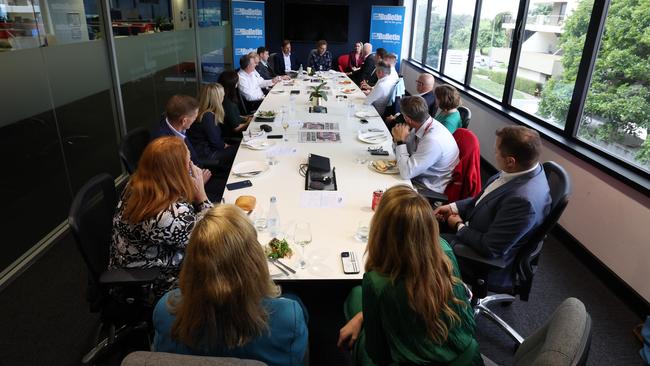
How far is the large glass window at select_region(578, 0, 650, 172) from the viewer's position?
10.2ft

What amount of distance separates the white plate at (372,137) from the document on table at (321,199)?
1.16 metres

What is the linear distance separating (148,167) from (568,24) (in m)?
4.12

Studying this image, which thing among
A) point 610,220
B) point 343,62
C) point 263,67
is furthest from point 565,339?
point 343,62

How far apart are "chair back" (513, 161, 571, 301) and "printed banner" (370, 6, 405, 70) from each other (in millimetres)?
8600

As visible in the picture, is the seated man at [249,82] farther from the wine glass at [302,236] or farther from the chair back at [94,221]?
the wine glass at [302,236]

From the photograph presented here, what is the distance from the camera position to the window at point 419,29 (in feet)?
32.8

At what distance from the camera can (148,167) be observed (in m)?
1.90

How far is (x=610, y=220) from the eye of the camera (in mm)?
3082

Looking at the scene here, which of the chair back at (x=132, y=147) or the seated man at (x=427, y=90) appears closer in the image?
the chair back at (x=132, y=147)

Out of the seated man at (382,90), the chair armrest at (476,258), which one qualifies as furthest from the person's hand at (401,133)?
the seated man at (382,90)

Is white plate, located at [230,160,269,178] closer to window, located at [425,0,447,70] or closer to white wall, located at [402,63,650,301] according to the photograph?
white wall, located at [402,63,650,301]

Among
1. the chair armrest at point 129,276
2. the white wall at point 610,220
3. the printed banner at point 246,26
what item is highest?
the printed banner at point 246,26

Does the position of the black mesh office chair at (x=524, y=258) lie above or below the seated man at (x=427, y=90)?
below

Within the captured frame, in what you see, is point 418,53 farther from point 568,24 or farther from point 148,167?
point 148,167
